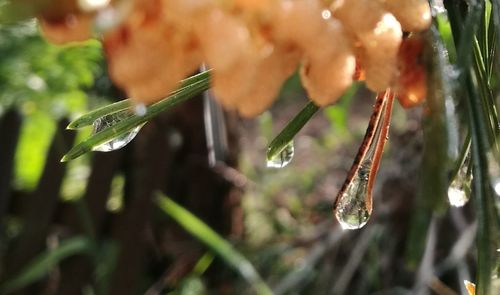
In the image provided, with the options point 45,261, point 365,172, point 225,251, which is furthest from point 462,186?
point 45,261

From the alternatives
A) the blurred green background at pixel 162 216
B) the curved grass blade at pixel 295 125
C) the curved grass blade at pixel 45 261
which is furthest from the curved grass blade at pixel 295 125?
the curved grass blade at pixel 45 261

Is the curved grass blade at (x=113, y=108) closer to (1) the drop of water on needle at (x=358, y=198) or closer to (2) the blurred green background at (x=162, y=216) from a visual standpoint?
(1) the drop of water on needle at (x=358, y=198)

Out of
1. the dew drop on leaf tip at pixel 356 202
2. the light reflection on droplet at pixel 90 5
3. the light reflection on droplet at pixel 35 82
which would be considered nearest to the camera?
the light reflection on droplet at pixel 90 5

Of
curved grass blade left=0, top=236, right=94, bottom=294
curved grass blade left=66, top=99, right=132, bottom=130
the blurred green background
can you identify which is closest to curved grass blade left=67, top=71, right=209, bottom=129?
curved grass blade left=66, top=99, right=132, bottom=130

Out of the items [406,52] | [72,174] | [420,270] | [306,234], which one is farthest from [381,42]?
[72,174]

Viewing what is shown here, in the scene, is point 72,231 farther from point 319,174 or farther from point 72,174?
point 319,174

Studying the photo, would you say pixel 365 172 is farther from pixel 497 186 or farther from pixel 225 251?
pixel 225 251
